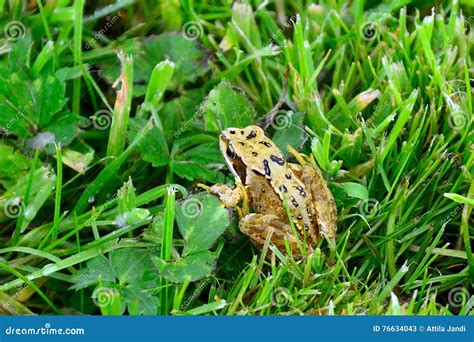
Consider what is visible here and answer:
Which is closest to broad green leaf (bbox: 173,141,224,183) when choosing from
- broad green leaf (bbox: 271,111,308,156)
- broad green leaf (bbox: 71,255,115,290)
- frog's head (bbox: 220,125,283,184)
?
frog's head (bbox: 220,125,283,184)

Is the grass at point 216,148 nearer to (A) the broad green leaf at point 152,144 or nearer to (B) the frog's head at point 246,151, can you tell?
(A) the broad green leaf at point 152,144

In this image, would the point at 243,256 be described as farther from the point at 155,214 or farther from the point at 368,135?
the point at 368,135

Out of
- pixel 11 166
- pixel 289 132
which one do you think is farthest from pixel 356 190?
pixel 11 166

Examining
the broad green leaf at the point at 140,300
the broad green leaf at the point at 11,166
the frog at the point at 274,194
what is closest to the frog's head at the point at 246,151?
the frog at the point at 274,194

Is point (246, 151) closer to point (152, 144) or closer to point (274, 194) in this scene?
point (274, 194)

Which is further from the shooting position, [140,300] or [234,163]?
[234,163]

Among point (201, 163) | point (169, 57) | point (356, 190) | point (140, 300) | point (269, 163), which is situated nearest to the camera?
point (140, 300)

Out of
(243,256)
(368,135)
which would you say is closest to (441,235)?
(368,135)
